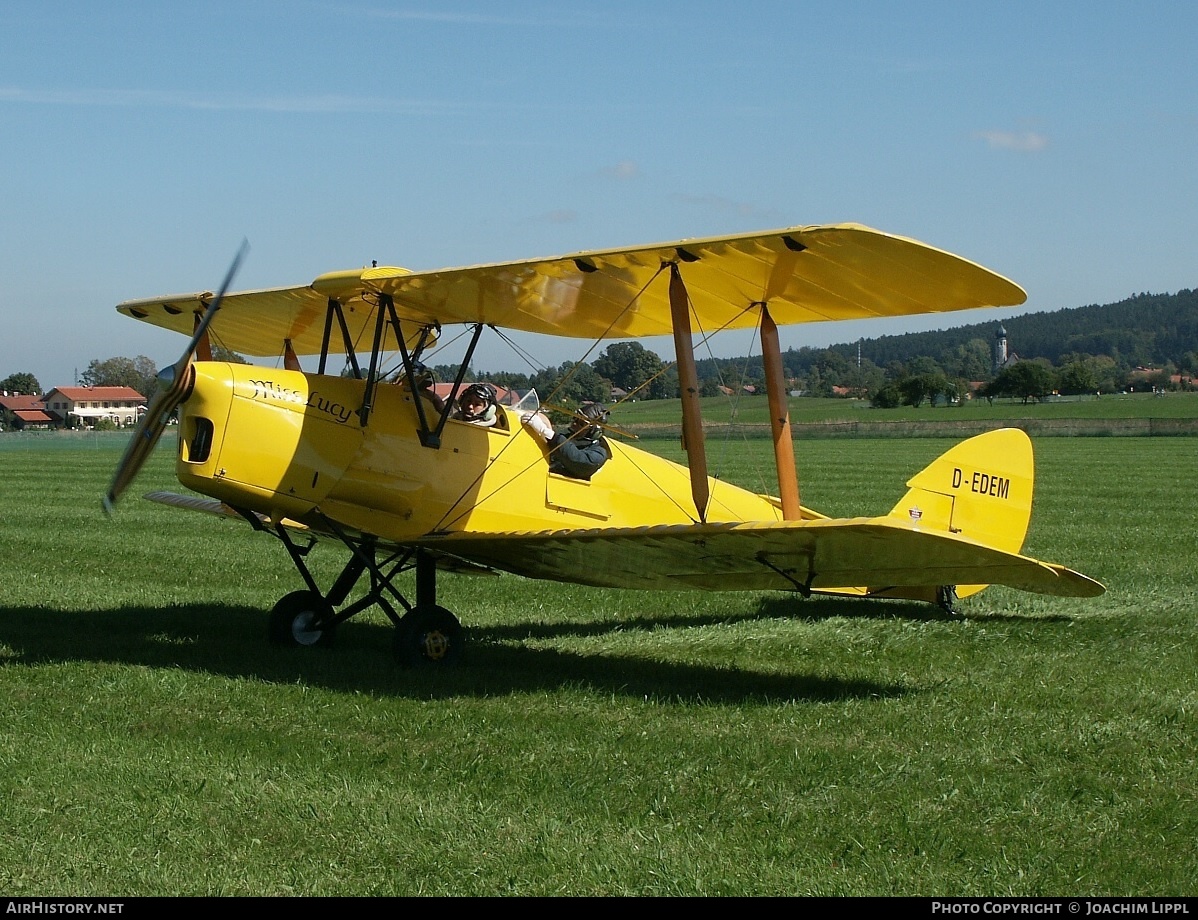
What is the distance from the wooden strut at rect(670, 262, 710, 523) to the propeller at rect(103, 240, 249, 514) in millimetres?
2934

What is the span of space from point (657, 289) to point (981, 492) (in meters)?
3.53

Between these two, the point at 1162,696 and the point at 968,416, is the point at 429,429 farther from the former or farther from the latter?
the point at 968,416

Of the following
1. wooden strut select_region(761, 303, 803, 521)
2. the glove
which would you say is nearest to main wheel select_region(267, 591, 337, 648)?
the glove

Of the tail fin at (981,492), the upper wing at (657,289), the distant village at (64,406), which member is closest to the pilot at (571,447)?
the upper wing at (657,289)

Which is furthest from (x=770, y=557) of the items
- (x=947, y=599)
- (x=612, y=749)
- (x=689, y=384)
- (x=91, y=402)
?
(x=91, y=402)

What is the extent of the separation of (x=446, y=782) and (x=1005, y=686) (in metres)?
3.90

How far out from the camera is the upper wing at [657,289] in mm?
7641

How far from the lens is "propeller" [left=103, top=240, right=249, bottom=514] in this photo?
809cm

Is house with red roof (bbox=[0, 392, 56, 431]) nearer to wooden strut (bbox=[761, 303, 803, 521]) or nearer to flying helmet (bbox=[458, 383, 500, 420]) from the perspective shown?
flying helmet (bbox=[458, 383, 500, 420])

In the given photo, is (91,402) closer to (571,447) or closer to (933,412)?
(933,412)

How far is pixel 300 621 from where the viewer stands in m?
9.71

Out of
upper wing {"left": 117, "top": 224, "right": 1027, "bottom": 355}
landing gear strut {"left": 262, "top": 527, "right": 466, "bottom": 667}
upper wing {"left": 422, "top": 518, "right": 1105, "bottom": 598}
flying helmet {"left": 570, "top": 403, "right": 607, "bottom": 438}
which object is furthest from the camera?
flying helmet {"left": 570, "top": 403, "right": 607, "bottom": 438}

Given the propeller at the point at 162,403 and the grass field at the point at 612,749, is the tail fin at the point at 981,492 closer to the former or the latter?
the grass field at the point at 612,749

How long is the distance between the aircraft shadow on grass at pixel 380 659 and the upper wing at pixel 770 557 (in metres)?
0.66
